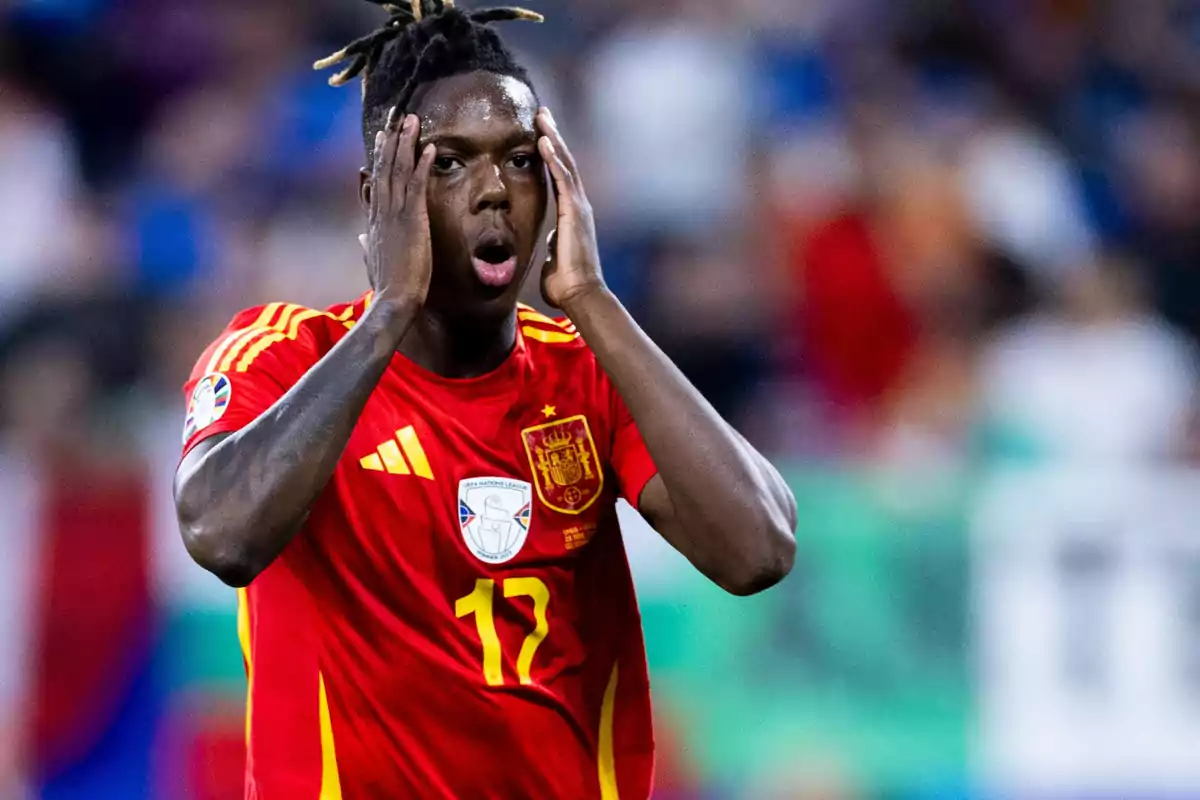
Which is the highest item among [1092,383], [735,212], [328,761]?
[735,212]

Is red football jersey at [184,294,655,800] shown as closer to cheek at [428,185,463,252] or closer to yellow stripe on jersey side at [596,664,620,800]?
yellow stripe on jersey side at [596,664,620,800]

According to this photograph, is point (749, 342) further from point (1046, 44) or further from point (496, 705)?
point (496, 705)

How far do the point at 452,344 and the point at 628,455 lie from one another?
16.8 inches

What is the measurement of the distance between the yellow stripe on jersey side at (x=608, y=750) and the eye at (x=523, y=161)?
1028 millimetres

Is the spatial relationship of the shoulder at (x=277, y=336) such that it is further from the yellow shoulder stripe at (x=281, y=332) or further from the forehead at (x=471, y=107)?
the forehead at (x=471, y=107)

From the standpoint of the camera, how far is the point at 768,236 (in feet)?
25.8

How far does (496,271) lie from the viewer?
10.9 feet

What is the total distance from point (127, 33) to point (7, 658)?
3.46m

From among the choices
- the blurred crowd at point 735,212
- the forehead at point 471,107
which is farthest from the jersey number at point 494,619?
the blurred crowd at point 735,212

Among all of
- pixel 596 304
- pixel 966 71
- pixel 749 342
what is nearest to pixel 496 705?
pixel 596 304

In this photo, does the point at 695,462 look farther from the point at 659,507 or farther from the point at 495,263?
the point at 495,263

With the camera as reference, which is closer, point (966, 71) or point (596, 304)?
point (596, 304)

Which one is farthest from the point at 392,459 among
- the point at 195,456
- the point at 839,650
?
the point at 839,650

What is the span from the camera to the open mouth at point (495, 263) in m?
3.31
